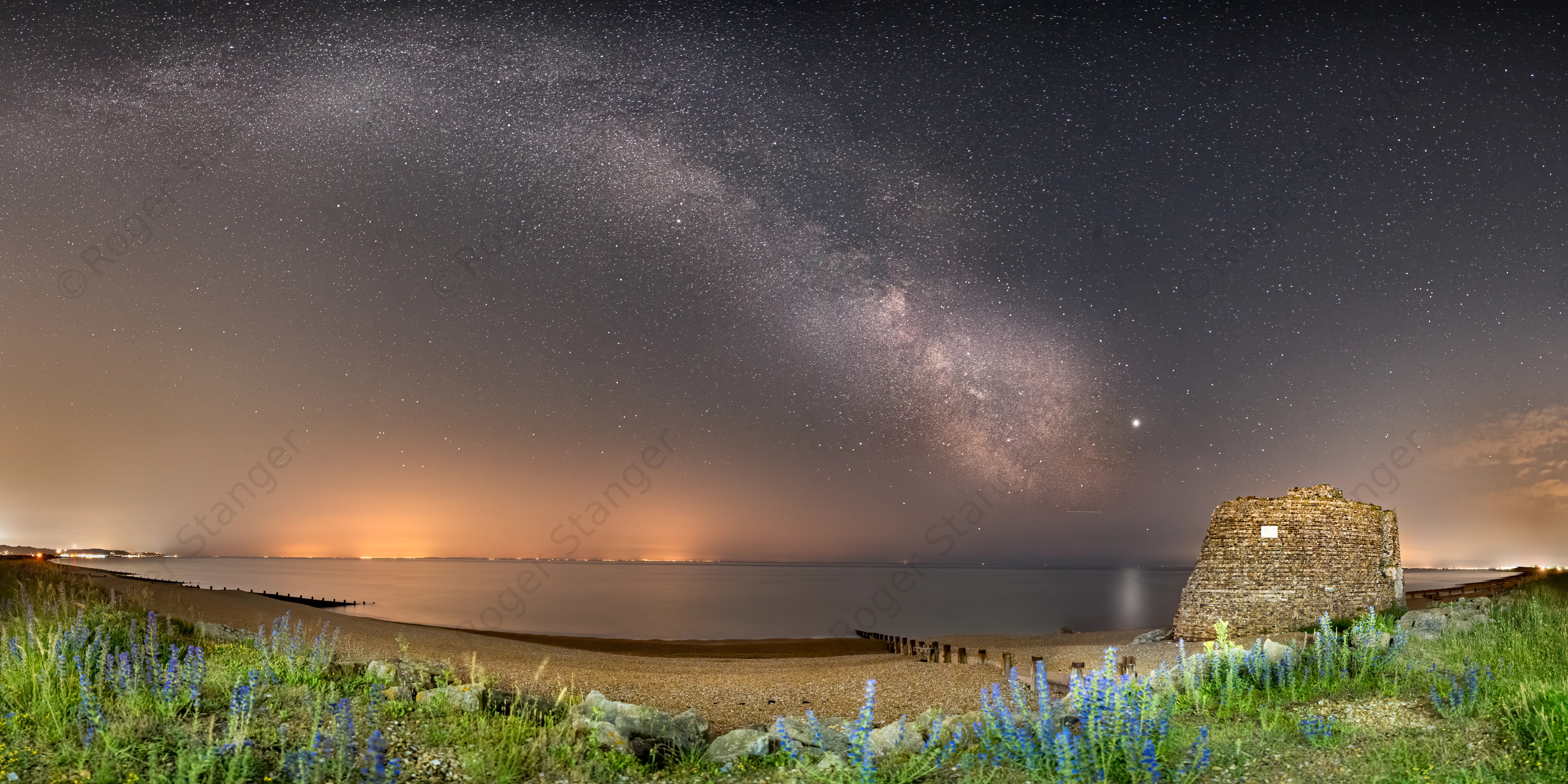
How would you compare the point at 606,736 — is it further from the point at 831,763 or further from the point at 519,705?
the point at 831,763

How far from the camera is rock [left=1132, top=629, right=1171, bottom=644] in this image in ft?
68.2

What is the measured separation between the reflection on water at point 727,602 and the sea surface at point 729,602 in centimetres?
24

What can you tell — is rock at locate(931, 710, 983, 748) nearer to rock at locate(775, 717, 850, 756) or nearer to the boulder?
rock at locate(775, 717, 850, 756)

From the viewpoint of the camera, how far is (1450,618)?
1486cm

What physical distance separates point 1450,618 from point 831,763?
14.6 m

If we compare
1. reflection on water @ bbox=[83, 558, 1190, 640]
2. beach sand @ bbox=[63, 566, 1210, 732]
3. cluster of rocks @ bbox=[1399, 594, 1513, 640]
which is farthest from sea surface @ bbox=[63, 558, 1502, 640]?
cluster of rocks @ bbox=[1399, 594, 1513, 640]

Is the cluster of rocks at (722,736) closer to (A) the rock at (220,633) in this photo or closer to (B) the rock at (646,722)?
(B) the rock at (646,722)

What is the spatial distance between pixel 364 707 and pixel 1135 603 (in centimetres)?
6569

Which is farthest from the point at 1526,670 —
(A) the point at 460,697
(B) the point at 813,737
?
(A) the point at 460,697

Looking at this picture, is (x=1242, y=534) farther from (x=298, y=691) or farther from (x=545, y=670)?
(x=298, y=691)

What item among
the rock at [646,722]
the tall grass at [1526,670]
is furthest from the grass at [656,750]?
the rock at [646,722]

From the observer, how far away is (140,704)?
20.5 feet

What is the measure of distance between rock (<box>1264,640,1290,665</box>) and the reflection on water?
89.3 ft

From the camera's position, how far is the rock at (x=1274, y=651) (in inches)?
386
